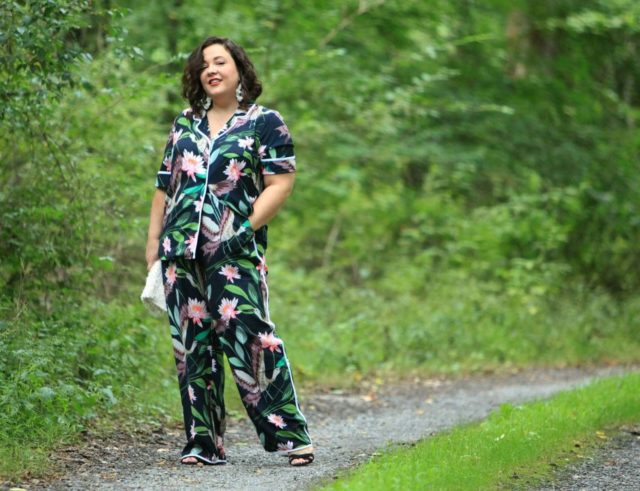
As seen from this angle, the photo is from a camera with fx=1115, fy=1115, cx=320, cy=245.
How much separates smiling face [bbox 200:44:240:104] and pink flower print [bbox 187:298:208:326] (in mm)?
1021

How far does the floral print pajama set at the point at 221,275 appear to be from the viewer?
5.47 meters

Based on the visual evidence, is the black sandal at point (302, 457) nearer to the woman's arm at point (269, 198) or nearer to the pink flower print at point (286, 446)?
the pink flower print at point (286, 446)

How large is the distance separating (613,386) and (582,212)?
269 inches

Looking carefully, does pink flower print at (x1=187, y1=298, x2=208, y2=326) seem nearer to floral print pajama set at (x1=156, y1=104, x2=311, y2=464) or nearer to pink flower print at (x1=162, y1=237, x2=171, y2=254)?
floral print pajama set at (x1=156, y1=104, x2=311, y2=464)

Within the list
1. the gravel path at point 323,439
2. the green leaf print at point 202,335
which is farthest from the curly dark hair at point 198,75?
the gravel path at point 323,439

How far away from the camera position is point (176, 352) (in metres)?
5.65

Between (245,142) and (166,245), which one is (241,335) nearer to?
(166,245)

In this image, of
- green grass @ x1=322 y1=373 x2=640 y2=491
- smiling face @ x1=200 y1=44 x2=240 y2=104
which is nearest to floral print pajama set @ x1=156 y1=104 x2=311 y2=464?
smiling face @ x1=200 y1=44 x2=240 y2=104

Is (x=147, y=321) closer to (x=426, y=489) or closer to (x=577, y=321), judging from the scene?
(x=426, y=489)

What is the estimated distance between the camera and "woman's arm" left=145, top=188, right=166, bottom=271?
566cm

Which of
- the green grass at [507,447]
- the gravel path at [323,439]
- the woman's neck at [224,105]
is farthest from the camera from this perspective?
the woman's neck at [224,105]

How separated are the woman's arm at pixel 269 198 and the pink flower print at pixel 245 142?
19cm

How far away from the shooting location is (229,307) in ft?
17.9

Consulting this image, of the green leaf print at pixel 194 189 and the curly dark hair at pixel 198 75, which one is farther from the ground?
the curly dark hair at pixel 198 75
